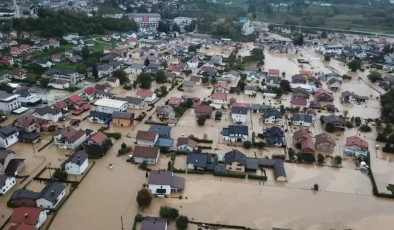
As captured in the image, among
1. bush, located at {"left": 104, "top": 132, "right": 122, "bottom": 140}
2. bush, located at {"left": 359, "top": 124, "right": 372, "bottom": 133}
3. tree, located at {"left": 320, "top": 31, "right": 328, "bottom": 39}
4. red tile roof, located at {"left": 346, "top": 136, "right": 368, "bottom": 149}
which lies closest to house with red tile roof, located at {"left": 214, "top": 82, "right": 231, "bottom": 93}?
bush, located at {"left": 359, "top": 124, "right": 372, "bottom": 133}

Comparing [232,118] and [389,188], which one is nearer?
[389,188]

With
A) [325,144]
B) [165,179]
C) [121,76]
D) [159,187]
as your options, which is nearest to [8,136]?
[159,187]

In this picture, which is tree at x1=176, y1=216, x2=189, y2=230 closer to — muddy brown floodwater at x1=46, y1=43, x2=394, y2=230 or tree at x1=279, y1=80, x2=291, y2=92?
muddy brown floodwater at x1=46, y1=43, x2=394, y2=230

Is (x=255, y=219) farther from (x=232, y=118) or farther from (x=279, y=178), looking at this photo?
(x=232, y=118)

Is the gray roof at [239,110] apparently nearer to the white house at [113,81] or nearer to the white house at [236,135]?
the white house at [236,135]

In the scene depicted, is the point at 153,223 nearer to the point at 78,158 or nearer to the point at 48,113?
the point at 78,158

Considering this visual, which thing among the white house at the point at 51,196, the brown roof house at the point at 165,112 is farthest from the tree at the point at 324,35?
the white house at the point at 51,196

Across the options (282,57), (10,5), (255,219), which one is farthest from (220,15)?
(255,219)
